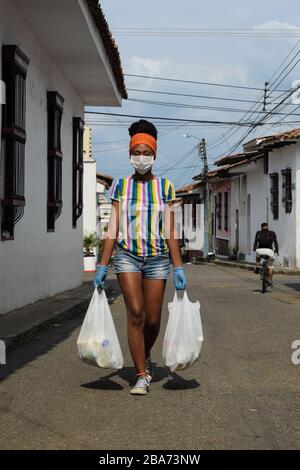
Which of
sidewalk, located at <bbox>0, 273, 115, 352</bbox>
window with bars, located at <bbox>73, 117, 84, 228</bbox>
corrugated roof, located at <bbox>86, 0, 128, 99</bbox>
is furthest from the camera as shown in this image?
window with bars, located at <bbox>73, 117, 84, 228</bbox>

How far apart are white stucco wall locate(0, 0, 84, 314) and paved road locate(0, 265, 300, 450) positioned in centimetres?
158

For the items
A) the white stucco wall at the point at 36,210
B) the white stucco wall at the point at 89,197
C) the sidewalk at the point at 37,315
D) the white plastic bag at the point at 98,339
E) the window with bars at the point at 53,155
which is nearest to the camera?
the white plastic bag at the point at 98,339

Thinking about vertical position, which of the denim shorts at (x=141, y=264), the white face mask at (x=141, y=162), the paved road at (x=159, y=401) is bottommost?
the paved road at (x=159, y=401)

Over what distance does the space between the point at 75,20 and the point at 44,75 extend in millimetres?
2040

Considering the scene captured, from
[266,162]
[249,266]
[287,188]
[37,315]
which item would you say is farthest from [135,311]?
[266,162]

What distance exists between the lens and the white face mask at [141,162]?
21.0 ft

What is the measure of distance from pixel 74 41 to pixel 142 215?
6959mm

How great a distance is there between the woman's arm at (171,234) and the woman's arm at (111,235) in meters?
0.38

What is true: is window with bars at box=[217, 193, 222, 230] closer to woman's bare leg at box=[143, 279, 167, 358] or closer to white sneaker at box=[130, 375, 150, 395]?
woman's bare leg at box=[143, 279, 167, 358]

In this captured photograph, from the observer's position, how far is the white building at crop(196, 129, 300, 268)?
29578mm

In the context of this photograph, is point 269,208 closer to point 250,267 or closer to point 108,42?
point 250,267

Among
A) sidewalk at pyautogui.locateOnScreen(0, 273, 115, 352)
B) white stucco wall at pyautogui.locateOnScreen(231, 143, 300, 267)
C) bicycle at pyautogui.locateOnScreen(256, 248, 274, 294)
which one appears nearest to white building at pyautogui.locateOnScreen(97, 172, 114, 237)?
white stucco wall at pyautogui.locateOnScreen(231, 143, 300, 267)

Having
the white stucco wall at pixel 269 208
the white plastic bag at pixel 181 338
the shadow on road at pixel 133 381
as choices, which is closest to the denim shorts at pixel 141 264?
the white plastic bag at pixel 181 338

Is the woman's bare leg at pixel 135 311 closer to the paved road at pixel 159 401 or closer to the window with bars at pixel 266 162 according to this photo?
the paved road at pixel 159 401
